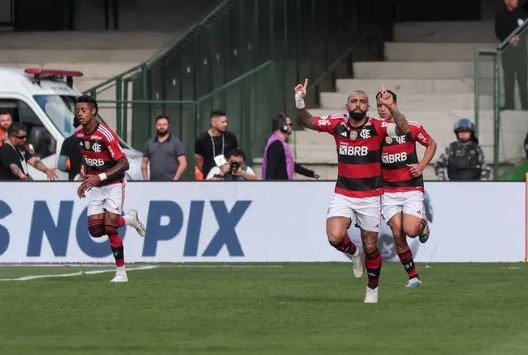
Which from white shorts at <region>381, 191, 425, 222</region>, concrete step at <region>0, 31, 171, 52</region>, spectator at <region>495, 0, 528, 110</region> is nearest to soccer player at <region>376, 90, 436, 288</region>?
white shorts at <region>381, 191, 425, 222</region>

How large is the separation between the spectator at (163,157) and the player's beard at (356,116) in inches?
361

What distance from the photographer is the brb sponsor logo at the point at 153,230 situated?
77.5 feet

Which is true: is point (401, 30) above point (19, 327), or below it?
above

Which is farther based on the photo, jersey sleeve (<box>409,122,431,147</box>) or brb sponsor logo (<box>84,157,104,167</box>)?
brb sponsor logo (<box>84,157,104,167</box>)

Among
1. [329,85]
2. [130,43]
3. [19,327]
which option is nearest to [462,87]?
[329,85]

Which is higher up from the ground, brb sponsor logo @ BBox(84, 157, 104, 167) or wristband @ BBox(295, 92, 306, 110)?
wristband @ BBox(295, 92, 306, 110)

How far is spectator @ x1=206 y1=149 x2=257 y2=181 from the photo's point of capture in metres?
25.2

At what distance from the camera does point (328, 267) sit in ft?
73.9

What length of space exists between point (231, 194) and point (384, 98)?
761cm

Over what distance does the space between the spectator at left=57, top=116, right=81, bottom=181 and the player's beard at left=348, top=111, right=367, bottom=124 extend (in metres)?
9.05

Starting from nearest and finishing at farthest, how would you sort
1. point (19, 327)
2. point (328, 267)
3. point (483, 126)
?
point (19, 327)
point (328, 267)
point (483, 126)

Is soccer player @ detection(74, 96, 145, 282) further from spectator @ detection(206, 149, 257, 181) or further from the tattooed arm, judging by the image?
spectator @ detection(206, 149, 257, 181)

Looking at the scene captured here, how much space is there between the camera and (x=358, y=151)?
17.0 meters

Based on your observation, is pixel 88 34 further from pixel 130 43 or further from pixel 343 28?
pixel 343 28
